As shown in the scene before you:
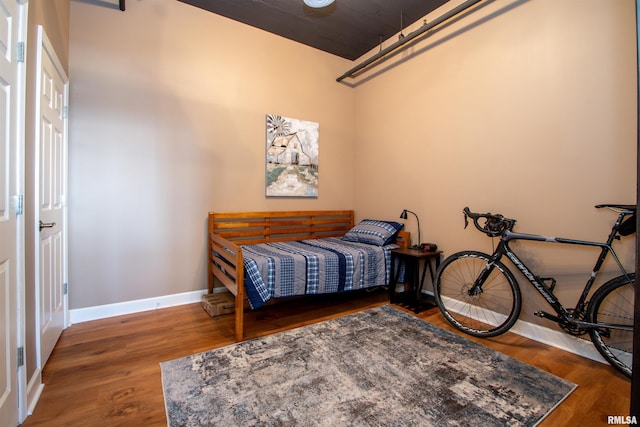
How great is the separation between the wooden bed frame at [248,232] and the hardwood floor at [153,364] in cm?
40

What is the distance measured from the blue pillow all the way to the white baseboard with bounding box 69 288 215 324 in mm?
1708

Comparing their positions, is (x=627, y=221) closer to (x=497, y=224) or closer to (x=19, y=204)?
(x=497, y=224)

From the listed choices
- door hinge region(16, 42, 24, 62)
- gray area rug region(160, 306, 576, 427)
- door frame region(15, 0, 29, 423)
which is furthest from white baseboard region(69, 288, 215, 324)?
door hinge region(16, 42, 24, 62)

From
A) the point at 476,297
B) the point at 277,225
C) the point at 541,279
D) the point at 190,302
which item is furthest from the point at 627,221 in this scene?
the point at 190,302

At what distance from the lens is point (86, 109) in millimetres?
2537

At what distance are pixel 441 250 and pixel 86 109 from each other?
141 inches

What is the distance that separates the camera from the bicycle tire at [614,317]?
70.8 inches

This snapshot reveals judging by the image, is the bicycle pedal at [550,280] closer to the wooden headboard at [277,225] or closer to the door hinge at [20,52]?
the wooden headboard at [277,225]

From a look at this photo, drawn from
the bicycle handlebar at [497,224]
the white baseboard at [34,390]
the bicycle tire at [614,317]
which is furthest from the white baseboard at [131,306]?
the bicycle tire at [614,317]

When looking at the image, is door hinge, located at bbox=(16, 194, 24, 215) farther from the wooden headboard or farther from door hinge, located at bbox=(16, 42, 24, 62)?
the wooden headboard

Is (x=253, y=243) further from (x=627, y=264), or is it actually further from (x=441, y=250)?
(x=627, y=264)

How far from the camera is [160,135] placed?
112 inches

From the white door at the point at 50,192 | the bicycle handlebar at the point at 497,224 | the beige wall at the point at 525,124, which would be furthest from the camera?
the bicycle handlebar at the point at 497,224

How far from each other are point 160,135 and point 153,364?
2064mm
